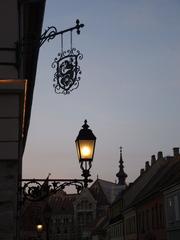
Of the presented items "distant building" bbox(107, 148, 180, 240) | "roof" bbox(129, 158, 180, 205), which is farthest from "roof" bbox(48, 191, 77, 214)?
"roof" bbox(129, 158, 180, 205)

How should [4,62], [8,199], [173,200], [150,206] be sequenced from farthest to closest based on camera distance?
[150,206] < [173,200] < [4,62] < [8,199]

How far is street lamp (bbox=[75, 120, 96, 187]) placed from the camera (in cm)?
873

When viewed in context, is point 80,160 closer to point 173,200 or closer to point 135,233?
point 173,200

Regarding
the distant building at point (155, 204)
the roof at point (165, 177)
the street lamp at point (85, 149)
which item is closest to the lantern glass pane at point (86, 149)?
the street lamp at point (85, 149)

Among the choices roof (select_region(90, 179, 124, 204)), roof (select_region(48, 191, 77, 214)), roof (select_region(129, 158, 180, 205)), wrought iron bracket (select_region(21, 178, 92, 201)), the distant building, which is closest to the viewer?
wrought iron bracket (select_region(21, 178, 92, 201))

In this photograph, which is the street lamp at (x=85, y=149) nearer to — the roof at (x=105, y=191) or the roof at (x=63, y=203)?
the roof at (x=63, y=203)

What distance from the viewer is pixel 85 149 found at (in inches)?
346

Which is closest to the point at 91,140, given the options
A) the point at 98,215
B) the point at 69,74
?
the point at 69,74

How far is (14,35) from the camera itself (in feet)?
25.2

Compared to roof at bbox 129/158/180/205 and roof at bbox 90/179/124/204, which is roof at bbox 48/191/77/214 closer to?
roof at bbox 90/179/124/204

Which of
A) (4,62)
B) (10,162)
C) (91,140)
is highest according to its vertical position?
(4,62)

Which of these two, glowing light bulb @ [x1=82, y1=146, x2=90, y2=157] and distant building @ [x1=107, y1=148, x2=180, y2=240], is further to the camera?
distant building @ [x1=107, y1=148, x2=180, y2=240]

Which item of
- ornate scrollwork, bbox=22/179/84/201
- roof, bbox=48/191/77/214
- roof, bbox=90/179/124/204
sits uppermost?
roof, bbox=90/179/124/204

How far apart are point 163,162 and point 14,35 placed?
141 feet
